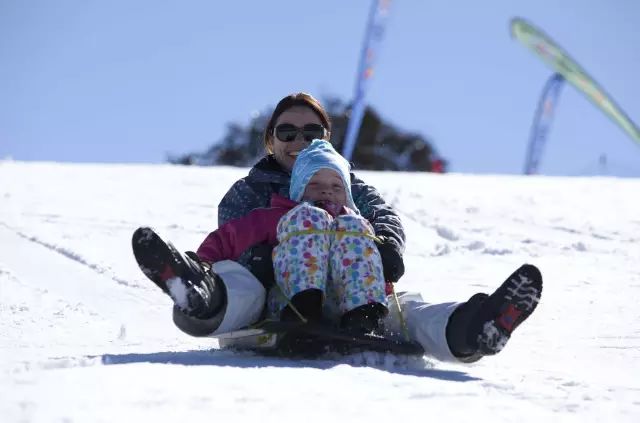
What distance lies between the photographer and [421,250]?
7.36 m

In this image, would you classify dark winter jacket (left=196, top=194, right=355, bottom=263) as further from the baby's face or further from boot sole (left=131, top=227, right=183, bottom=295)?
boot sole (left=131, top=227, right=183, bottom=295)

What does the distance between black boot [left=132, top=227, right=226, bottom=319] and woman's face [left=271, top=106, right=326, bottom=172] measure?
3.58 feet

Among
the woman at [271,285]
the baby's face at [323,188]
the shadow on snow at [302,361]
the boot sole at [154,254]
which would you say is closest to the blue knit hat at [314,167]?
the baby's face at [323,188]

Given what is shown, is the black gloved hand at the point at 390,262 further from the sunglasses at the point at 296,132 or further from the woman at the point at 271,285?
the sunglasses at the point at 296,132

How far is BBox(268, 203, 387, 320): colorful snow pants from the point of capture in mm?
3053

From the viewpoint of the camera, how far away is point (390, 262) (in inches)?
128

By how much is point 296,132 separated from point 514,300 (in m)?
1.44

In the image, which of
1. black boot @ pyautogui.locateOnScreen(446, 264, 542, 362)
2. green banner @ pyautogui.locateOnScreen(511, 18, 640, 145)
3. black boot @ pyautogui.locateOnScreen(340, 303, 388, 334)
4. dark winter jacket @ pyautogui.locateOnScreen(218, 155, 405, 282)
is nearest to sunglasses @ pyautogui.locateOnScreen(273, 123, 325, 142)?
dark winter jacket @ pyautogui.locateOnScreen(218, 155, 405, 282)

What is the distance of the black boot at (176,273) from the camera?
2748 mm

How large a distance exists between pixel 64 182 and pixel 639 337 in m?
7.26

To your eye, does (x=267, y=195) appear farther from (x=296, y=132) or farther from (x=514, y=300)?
(x=514, y=300)

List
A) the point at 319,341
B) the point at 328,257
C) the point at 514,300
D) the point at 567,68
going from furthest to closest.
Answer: the point at 567,68
the point at 328,257
the point at 319,341
the point at 514,300

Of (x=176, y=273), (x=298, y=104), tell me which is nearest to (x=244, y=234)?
(x=176, y=273)

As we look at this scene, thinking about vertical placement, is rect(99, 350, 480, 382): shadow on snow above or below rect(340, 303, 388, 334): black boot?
below
